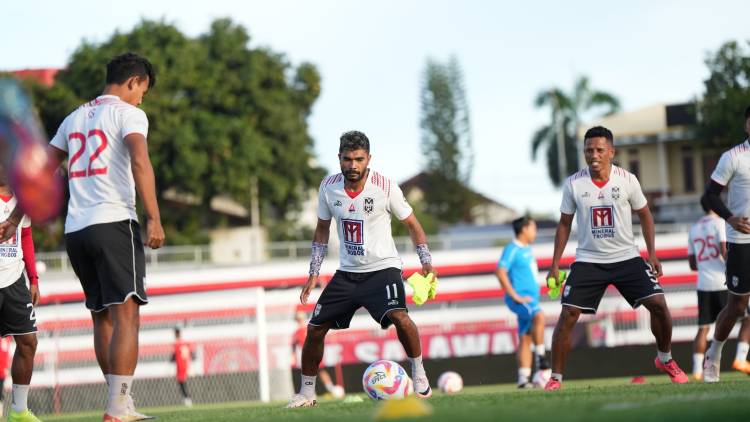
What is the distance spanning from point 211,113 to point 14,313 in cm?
4985

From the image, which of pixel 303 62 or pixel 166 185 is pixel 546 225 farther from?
pixel 166 185

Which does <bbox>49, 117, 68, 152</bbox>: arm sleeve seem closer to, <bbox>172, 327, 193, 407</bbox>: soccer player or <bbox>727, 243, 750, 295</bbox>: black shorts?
<bbox>727, 243, 750, 295</bbox>: black shorts

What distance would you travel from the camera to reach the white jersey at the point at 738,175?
1055 cm

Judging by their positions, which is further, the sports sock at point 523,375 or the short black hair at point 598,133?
the sports sock at point 523,375

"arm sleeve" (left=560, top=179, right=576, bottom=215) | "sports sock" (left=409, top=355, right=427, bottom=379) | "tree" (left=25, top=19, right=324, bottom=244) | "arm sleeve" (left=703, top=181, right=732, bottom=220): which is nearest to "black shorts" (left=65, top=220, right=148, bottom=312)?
"sports sock" (left=409, top=355, right=427, bottom=379)

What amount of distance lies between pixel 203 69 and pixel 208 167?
17.6ft

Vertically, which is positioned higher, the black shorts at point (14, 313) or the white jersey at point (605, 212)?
the white jersey at point (605, 212)

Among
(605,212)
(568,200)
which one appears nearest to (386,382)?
(568,200)

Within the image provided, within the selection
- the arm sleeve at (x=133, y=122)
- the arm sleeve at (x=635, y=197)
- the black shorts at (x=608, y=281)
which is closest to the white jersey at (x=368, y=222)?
the black shorts at (x=608, y=281)

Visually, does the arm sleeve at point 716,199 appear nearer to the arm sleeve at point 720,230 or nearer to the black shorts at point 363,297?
the black shorts at point 363,297

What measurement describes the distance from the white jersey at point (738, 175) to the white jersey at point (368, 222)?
3.01m

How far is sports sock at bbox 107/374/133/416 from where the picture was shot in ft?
24.8

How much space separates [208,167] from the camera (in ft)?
189

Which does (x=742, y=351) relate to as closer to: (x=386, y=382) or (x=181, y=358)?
(x=386, y=382)
